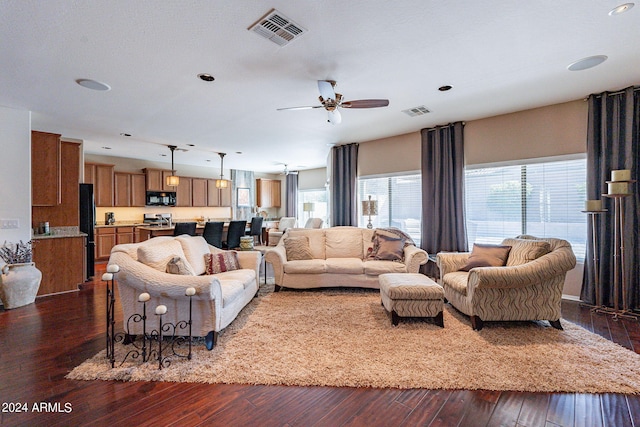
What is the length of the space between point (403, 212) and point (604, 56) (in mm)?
3592

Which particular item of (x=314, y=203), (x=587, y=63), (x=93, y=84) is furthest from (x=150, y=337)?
(x=314, y=203)

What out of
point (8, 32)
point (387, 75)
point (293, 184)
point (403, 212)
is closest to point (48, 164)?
point (8, 32)

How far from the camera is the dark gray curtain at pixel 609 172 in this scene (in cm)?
354

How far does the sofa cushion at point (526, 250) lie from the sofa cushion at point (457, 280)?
1.81 feet

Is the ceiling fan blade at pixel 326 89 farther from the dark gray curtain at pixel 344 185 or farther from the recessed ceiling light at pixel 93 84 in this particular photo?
the dark gray curtain at pixel 344 185

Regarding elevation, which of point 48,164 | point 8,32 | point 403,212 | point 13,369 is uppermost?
point 8,32

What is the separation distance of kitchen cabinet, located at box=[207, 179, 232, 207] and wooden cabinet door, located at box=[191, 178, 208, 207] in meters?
0.13

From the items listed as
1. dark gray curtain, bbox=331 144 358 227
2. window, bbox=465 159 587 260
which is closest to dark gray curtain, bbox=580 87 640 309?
window, bbox=465 159 587 260

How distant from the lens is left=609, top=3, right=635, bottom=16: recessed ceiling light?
2076 mm

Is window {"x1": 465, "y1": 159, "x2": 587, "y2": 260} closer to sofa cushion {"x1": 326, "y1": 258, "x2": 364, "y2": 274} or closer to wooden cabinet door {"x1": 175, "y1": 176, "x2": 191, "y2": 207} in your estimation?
sofa cushion {"x1": 326, "y1": 258, "x2": 364, "y2": 274}

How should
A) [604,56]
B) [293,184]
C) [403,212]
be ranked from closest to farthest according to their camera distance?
[604,56], [403,212], [293,184]

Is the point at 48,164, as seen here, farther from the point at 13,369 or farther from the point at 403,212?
the point at 403,212

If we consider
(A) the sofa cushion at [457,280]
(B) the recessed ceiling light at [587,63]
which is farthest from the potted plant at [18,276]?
(B) the recessed ceiling light at [587,63]

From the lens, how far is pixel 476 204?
492 centimetres
